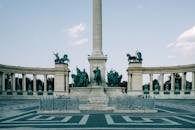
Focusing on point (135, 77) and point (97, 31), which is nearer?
point (97, 31)

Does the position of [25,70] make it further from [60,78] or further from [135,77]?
Answer: [135,77]

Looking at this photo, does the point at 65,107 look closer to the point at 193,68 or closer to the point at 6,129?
the point at 6,129

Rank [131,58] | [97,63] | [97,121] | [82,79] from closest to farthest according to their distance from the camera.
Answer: [97,121] → [97,63] → [82,79] → [131,58]

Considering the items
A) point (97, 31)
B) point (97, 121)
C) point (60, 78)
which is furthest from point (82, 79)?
point (60, 78)

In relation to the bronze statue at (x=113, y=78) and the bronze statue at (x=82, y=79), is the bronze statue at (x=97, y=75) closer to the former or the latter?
the bronze statue at (x=82, y=79)

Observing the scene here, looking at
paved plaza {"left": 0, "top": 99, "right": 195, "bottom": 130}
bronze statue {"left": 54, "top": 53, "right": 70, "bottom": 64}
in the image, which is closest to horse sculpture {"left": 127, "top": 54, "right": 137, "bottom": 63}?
bronze statue {"left": 54, "top": 53, "right": 70, "bottom": 64}

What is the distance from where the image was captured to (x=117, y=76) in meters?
67.3

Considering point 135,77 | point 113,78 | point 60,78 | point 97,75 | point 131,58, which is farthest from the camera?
point 131,58

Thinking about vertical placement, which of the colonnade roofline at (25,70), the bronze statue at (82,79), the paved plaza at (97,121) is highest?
the colonnade roofline at (25,70)

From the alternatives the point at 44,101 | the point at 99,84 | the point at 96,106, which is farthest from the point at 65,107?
the point at 99,84

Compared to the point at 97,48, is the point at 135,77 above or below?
below

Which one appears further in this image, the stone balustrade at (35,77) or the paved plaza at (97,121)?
the stone balustrade at (35,77)

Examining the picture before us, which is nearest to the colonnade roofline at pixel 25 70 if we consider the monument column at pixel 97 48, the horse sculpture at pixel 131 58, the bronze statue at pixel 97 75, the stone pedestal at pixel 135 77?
the horse sculpture at pixel 131 58

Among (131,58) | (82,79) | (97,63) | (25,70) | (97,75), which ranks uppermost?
(131,58)
